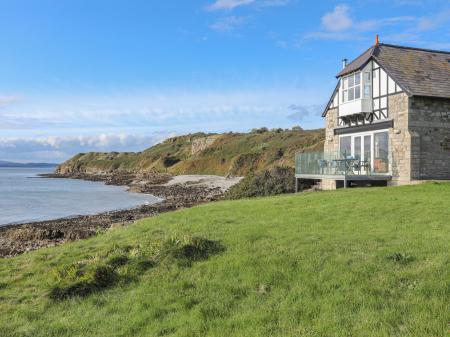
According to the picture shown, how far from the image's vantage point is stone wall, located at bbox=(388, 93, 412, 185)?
23.6 meters

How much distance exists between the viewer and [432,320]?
5.78 metres

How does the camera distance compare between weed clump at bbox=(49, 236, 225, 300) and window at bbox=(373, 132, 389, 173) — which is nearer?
weed clump at bbox=(49, 236, 225, 300)

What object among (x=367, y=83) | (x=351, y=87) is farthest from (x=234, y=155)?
(x=367, y=83)

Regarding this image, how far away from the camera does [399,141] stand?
24094 mm

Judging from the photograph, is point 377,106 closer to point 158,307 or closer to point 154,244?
point 154,244

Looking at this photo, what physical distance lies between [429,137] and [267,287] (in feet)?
64.2

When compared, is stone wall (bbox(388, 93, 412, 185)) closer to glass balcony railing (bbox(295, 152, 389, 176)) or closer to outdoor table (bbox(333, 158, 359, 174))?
glass balcony railing (bbox(295, 152, 389, 176))

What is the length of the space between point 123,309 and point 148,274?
1.56 metres

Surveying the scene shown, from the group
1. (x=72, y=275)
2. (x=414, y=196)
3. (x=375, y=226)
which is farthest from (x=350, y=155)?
(x=72, y=275)

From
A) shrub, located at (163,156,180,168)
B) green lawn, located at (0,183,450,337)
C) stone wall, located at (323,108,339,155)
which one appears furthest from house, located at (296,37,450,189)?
shrub, located at (163,156,180,168)

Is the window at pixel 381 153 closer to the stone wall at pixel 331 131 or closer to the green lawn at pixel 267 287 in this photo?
the stone wall at pixel 331 131

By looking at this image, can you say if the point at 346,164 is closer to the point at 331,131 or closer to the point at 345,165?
the point at 345,165

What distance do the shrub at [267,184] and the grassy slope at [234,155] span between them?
2753cm

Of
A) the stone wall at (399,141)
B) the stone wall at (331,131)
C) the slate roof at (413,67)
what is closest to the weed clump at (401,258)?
the stone wall at (399,141)
